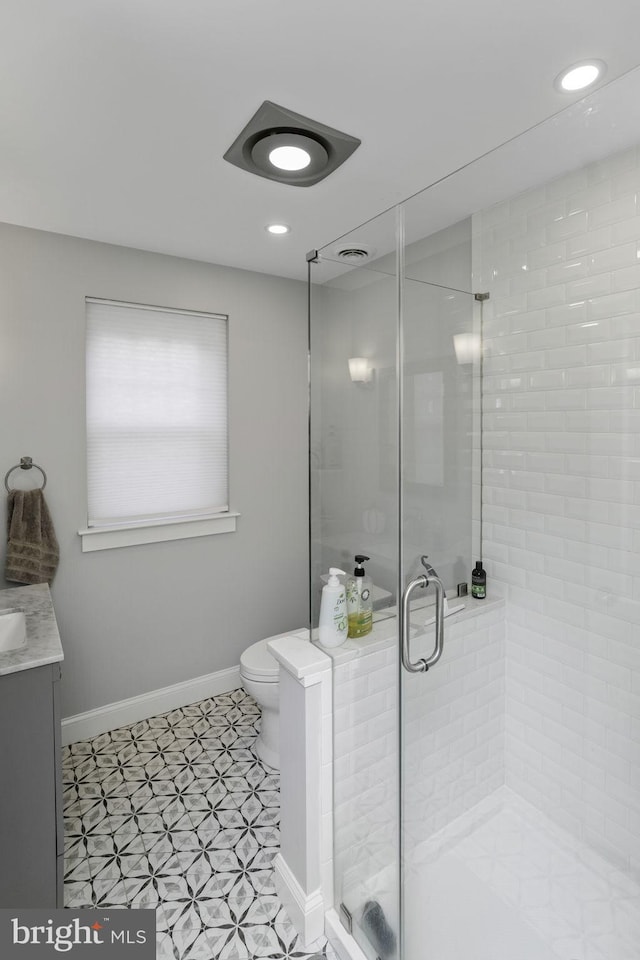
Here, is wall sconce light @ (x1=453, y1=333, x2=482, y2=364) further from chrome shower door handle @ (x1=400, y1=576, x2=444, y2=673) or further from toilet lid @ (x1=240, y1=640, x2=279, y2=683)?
toilet lid @ (x1=240, y1=640, x2=279, y2=683)

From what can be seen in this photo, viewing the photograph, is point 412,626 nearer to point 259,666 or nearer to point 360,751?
point 360,751

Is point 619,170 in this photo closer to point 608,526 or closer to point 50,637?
point 608,526

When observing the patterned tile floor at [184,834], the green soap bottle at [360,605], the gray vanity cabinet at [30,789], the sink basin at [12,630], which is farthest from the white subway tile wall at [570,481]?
the sink basin at [12,630]

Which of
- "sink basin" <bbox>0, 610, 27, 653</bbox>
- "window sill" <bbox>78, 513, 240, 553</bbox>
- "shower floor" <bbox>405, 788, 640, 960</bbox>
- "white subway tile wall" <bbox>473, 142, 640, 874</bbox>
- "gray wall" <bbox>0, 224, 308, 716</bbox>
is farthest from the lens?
"window sill" <bbox>78, 513, 240, 553</bbox>

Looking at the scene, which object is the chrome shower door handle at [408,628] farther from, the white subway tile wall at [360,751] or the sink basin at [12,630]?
the sink basin at [12,630]

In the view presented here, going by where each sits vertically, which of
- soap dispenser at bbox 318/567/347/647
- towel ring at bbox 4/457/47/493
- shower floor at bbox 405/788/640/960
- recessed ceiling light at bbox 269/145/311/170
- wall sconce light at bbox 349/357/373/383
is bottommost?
shower floor at bbox 405/788/640/960

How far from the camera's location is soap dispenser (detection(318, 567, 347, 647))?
1.59 meters

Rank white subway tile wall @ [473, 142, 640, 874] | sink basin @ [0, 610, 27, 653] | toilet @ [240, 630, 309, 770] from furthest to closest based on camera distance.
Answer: toilet @ [240, 630, 309, 770] → sink basin @ [0, 610, 27, 653] → white subway tile wall @ [473, 142, 640, 874]

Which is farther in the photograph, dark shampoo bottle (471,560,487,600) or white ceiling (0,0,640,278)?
dark shampoo bottle (471,560,487,600)

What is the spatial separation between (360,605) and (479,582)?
413 millimetres

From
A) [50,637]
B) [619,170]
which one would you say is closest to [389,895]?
[50,637]

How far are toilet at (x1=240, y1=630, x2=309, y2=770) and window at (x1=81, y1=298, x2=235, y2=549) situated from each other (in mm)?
864

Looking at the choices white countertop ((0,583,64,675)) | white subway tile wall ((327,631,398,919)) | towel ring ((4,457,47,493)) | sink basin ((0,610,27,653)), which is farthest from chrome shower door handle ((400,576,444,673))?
towel ring ((4,457,47,493))

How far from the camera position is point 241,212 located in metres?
2.14
